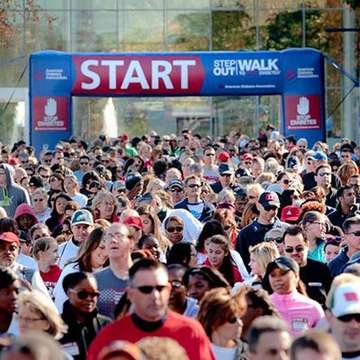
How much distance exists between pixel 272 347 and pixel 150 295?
898 mm

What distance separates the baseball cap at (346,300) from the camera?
27.3 feet

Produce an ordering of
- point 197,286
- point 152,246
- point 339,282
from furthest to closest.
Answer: point 152,246
point 197,286
point 339,282

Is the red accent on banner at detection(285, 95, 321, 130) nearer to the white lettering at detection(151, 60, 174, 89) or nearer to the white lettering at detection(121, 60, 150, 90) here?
the white lettering at detection(151, 60, 174, 89)

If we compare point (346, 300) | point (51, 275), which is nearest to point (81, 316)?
point (346, 300)

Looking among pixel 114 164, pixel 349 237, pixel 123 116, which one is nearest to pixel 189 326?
pixel 349 237

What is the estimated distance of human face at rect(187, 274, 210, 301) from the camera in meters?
10.2

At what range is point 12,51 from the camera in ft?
152

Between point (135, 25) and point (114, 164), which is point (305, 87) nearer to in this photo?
point (114, 164)

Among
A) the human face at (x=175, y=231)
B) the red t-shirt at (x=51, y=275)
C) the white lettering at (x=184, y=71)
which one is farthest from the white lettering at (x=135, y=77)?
the red t-shirt at (x=51, y=275)

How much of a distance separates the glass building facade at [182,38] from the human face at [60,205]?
93.6ft

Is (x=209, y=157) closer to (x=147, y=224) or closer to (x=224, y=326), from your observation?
(x=147, y=224)

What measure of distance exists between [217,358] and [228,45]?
38.3 m

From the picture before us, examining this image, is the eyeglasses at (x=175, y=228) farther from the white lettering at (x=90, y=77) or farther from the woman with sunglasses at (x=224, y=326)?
the white lettering at (x=90, y=77)

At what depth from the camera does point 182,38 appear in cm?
4694
